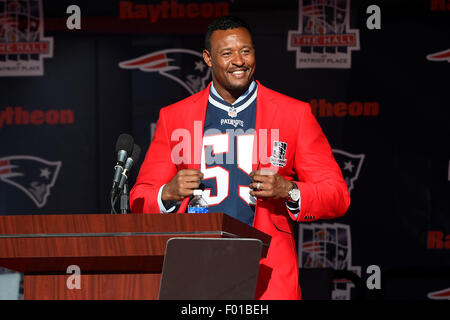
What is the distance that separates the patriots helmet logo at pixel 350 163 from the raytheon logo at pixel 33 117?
6.54 ft

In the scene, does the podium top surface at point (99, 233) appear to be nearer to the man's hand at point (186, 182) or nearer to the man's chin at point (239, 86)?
the man's hand at point (186, 182)

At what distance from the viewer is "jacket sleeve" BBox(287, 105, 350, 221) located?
8.12ft

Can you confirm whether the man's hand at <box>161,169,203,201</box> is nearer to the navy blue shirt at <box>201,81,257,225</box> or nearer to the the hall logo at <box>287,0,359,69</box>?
the navy blue shirt at <box>201,81,257,225</box>

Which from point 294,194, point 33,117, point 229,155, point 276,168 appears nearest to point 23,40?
point 33,117

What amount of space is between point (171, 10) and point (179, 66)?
0.42m

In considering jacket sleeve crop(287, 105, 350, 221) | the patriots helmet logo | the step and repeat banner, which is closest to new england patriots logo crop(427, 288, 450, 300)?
the step and repeat banner

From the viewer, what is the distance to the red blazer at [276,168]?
99.0 inches

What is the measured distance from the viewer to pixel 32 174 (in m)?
4.82

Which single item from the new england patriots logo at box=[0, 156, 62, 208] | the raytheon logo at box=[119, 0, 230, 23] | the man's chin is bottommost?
the new england patriots logo at box=[0, 156, 62, 208]

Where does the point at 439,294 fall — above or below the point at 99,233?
below

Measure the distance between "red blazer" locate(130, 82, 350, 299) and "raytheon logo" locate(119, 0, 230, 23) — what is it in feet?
6.53

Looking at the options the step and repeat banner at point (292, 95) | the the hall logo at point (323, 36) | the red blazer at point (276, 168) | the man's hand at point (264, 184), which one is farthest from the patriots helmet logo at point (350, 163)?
→ the man's hand at point (264, 184)

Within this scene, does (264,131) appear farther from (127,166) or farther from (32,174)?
(32,174)
